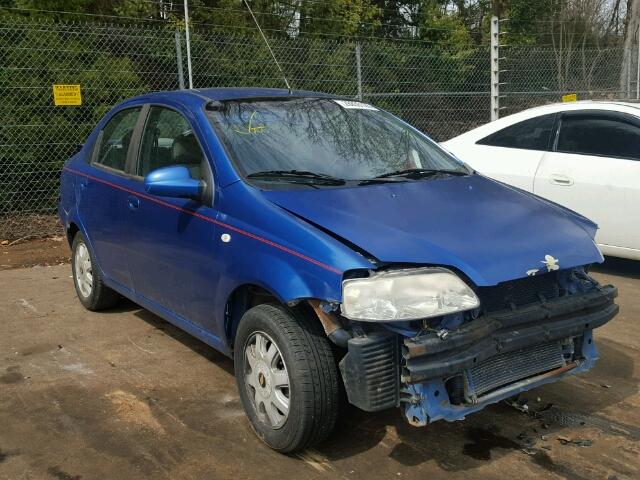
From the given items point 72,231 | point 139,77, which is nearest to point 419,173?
point 72,231

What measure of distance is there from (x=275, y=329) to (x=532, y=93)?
1034 centimetres

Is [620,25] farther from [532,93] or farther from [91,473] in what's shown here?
[91,473]

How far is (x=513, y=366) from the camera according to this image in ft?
10.7

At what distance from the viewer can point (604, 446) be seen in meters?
3.46

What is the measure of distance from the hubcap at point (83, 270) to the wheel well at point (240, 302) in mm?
2170

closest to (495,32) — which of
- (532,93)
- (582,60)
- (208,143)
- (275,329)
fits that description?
(532,93)

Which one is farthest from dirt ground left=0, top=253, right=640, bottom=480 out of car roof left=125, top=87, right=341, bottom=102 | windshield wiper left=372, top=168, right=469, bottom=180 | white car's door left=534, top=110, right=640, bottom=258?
car roof left=125, top=87, right=341, bottom=102

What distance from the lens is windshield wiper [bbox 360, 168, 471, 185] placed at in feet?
12.7

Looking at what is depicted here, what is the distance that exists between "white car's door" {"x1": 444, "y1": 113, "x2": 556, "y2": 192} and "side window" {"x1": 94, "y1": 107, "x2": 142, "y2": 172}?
3375mm

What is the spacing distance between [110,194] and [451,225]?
2.51m

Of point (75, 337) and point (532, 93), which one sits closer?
point (75, 337)

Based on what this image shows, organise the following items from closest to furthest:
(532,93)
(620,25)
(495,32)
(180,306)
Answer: (180,306)
(495,32)
(532,93)
(620,25)

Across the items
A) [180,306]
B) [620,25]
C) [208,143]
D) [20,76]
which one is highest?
[620,25]

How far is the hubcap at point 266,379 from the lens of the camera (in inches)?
130
